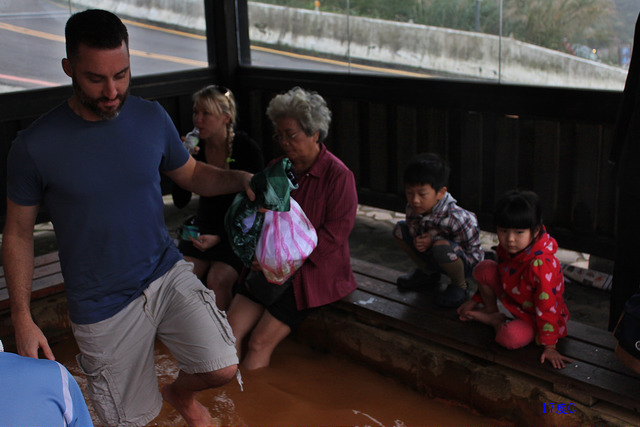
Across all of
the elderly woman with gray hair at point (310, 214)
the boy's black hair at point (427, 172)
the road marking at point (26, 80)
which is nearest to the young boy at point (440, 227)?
the boy's black hair at point (427, 172)

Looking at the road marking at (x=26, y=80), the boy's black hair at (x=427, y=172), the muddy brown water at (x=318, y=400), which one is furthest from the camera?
the road marking at (x=26, y=80)

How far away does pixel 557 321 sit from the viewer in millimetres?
3189

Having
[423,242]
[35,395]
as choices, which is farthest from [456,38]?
[35,395]

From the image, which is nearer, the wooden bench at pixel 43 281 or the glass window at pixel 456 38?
the wooden bench at pixel 43 281

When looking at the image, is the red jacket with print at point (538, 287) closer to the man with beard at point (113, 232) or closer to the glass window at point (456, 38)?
the man with beard at point (113, 232)

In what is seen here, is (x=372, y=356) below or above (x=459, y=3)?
below

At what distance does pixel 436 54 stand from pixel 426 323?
2.64 meters

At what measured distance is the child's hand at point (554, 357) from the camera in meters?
3.06

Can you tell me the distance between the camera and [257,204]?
337 cm

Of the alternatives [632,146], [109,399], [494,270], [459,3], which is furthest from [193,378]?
[459,3]

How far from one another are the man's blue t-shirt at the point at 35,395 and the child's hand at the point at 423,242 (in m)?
2.45

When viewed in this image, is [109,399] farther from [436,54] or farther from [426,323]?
[436,54]

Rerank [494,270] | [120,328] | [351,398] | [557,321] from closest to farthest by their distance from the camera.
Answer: [120,328] → [557,321] → [494,270] → [351,398]

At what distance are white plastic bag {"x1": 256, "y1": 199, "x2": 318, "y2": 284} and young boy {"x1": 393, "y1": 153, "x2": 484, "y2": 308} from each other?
0.61 m
